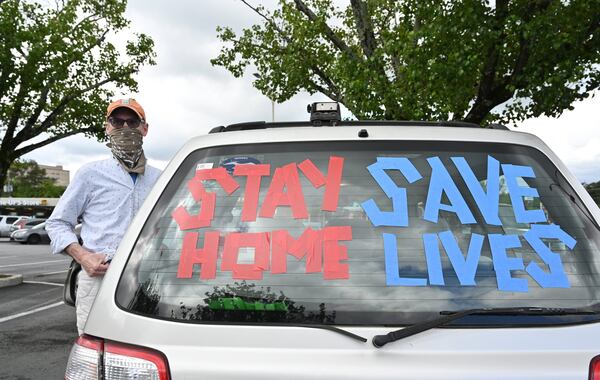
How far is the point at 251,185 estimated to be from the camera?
189 cm

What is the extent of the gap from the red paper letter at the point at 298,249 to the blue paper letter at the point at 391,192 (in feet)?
0.63

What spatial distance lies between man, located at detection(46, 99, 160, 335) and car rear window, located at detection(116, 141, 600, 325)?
147 centimetres

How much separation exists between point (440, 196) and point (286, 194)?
0.51 m

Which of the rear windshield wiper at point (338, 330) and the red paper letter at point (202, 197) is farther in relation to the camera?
the red paper letter at point (202, 197)

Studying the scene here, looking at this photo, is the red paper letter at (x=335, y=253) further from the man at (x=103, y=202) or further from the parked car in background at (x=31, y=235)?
the parked car in background at (x=31, y=235)

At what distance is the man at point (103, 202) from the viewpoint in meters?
3.17

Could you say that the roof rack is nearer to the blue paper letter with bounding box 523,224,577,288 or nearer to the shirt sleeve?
the blue paper letter with bounding box 523,224,577,288

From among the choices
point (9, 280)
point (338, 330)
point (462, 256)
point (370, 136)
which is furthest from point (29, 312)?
point (462, 256)

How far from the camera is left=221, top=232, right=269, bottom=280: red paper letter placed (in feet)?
5.58

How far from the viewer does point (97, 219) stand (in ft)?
10.9

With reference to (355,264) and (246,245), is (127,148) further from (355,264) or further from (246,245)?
(355,264)

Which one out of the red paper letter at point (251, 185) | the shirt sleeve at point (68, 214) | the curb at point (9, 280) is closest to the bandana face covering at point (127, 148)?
the shirt sleeve at point (68, 214)

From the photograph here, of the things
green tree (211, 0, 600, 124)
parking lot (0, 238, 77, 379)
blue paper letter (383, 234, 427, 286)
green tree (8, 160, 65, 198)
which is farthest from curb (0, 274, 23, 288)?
green tree (8, 160, 65, 198)

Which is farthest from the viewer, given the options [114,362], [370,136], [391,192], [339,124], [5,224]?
[5,224]
